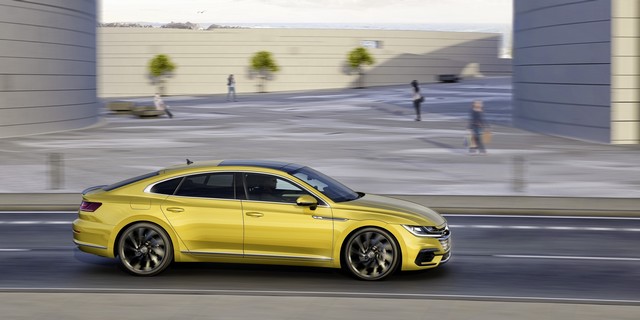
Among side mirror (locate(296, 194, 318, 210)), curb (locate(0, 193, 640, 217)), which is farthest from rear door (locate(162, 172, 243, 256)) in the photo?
curb (locate(0, 193, 640, 217))

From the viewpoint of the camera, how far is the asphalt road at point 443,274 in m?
10.5

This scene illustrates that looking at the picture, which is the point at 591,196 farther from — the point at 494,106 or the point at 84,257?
the point at 494,106

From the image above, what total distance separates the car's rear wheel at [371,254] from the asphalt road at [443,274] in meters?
0.17

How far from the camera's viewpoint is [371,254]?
11.0m

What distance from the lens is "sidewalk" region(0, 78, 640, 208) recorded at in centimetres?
2214

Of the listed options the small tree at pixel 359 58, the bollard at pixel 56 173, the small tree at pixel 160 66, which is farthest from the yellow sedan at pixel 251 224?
the small tree at pixel 359 58

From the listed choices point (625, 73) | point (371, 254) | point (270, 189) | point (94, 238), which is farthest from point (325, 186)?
point (625, 73)

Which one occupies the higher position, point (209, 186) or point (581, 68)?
point (581, 68)

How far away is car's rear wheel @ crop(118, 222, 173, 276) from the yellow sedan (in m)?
0.01

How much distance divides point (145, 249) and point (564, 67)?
28.6 metres

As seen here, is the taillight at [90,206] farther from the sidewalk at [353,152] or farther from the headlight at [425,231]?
the sidewalk at [353,152]

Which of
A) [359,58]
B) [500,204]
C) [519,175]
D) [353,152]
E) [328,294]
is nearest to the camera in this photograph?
[328,294]

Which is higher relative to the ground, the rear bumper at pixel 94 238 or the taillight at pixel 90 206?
the taillight at pixel 90 206

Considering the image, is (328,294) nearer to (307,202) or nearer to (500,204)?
(307,202)
